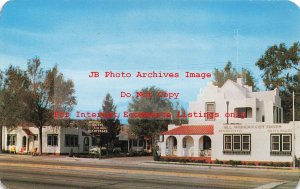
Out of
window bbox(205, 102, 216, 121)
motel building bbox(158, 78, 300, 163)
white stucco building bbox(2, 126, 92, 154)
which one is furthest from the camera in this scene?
white stucco building bbox(2, 126, 92, 154)

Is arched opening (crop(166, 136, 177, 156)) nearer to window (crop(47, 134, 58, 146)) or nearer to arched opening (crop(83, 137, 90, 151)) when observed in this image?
arched opening (crop(83, 137, 90, 151))

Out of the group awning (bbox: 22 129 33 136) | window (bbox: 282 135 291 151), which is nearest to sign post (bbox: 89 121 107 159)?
awning (bbox: 22 129 33 136)

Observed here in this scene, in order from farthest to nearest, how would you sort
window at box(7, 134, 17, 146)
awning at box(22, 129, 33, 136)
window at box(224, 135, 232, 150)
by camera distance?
window at box(7, 134, 17, 146)
awning at box(22, 129, 33, 136)
window at box(224, 135, 232, 150)

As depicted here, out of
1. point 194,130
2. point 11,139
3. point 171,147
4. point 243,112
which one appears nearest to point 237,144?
point 243,112

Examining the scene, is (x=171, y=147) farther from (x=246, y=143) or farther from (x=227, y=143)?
(x=246, y=143)

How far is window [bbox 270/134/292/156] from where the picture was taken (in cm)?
3591

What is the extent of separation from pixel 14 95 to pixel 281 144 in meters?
28.7

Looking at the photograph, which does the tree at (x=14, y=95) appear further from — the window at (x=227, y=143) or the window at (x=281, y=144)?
the window at (x=281, y=144)

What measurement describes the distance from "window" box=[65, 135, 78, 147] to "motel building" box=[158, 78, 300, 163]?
40.6ft

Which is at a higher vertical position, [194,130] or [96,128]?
[96,128]

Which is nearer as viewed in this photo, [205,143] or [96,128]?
[205,143]

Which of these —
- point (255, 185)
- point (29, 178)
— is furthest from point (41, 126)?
point (255, 185)

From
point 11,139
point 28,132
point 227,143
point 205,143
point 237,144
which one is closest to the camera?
point 237,144

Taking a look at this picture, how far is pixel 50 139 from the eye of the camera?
52.5 meters
